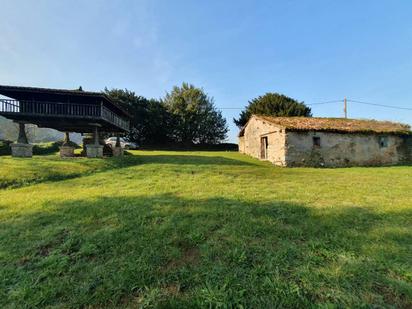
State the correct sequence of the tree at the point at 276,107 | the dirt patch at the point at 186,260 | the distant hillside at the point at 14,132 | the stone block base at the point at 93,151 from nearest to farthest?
1. the dirt patch at the point at 186,260
2. the stone block base at the point at 93,151
3. the tree at the point at 276,107
4. the distant hillside at the point at 14,132

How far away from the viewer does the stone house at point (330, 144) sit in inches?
643

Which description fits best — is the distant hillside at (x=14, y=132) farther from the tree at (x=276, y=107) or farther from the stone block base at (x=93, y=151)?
the tree at (x=276, y=107)

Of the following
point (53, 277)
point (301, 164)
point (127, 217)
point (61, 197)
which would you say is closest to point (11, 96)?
point (61, 197)

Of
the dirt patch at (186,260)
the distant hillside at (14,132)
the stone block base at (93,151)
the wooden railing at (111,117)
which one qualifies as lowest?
the dirt patch at (186,260)

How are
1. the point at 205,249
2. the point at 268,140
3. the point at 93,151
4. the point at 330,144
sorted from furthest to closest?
1. the point at 268,140
2. the point at 330,144
3. the point at 93,151
4. the point at 205,249

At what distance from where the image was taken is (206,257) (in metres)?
3.49

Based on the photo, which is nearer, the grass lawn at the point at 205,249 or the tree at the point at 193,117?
the grass lawn at the point at 205,249

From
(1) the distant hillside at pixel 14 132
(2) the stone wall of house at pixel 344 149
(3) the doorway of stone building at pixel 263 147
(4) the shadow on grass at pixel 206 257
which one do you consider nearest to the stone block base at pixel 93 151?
(4) the shadow on grass at pixel 206 257

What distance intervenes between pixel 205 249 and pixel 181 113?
34.9 meters

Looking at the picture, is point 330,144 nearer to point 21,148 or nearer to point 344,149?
point 344,149

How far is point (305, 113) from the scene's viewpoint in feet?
114

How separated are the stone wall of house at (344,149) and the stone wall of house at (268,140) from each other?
0.59 metres

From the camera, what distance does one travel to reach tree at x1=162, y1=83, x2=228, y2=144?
37.4 metres

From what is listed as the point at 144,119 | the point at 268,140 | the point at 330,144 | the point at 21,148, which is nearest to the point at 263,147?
the point at 268,140
